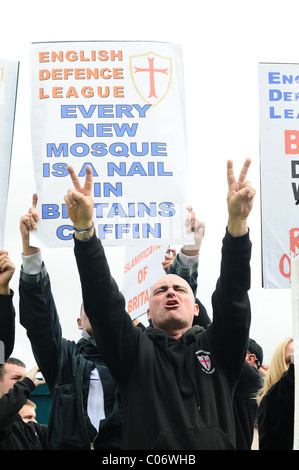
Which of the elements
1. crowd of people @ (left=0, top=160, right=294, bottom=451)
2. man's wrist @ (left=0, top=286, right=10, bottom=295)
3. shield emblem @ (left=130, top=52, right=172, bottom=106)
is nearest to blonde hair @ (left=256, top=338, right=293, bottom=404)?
crowd of people @ (left=0, top=160, right=294, bottom=451)

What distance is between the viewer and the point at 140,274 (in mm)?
7871

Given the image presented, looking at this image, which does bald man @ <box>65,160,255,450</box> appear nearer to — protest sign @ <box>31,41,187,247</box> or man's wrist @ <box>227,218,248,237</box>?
man's wrist @ <box>227,218,248,237</box>

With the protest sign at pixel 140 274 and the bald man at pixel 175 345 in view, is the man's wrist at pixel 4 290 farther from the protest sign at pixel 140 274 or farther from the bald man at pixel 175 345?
the protest sign at pixel 140 274

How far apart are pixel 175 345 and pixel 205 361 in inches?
8.0

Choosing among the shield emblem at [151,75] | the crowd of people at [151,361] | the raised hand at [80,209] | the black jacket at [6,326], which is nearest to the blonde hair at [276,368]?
the crowd of people at [151,361]

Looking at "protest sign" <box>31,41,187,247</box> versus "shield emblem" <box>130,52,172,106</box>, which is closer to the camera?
"protest sign" <box>31,41,187,247</box>

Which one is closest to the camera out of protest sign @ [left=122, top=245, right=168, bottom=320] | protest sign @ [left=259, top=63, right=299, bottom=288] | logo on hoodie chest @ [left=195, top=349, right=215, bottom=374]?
logo on hoodie chest @ [left=195, top=349, right=215, bottom=374]

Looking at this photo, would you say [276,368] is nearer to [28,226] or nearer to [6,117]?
[28,226]

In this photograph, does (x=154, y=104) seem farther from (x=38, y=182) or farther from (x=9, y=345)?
(x=9, y=345)

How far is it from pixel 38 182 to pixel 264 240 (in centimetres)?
182

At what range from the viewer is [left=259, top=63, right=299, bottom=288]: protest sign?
22.0 feet

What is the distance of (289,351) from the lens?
5.40m

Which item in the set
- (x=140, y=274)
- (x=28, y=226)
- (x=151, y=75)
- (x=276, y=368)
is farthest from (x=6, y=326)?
(x=140, y=274)
